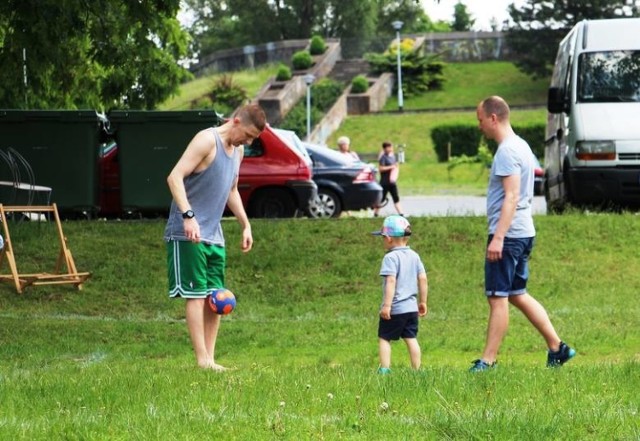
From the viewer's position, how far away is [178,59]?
25750mm

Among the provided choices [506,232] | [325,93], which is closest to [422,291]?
[506,232]

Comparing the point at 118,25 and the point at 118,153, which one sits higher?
the point at 118,25

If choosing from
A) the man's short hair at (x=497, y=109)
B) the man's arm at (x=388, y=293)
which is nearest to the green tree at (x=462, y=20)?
the man's arm at (x=388, y=293)

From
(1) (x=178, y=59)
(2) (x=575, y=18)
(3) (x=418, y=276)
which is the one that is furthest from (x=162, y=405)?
(2) (x=575, y=18)

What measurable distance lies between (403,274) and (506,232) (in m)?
0.87

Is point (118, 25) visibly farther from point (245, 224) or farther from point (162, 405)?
point (162, 405)

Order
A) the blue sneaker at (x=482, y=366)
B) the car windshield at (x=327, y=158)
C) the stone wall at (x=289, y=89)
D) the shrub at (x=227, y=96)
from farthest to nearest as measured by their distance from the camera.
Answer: the shrub at (x=227, y=96) < the stone wall at (x=289, y=89) < the car windshield at (x=327, y=158) < the blue sneaker at (x=482, y=366)

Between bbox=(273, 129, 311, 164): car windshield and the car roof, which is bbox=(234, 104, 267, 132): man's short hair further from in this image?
the car roof

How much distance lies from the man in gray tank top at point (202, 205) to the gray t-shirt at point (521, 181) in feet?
5.13

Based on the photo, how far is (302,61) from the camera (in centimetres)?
7012

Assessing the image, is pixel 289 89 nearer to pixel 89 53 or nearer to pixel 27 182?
pixel 89 53

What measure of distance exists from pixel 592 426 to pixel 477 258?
10635mm

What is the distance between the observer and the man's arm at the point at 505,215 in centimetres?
922

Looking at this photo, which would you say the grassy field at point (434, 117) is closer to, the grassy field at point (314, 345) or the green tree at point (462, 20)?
the grassy field at point (314, 345)
